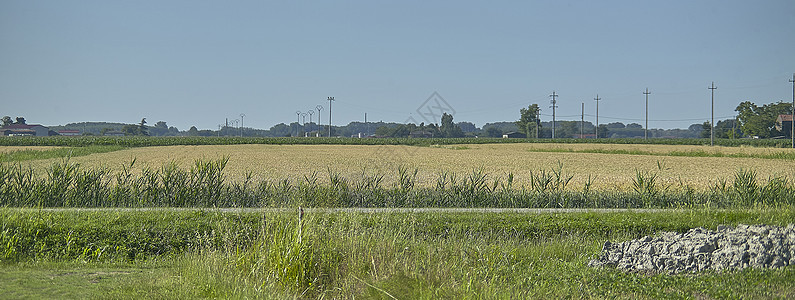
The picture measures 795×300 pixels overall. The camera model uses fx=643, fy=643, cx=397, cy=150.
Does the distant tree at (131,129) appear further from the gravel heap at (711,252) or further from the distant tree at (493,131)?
the gravel heap at (711,252)

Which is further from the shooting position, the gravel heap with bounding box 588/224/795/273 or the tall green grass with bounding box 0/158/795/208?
the tall green grass with bounding box 0/158/795/208

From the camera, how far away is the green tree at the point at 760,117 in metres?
106

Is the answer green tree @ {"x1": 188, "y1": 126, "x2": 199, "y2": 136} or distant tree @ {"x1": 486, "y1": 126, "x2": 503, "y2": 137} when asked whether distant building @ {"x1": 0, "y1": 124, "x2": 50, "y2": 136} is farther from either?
distant tree @ {"x1": 486, "y1": 126, "x2": 503, "y2": 137}

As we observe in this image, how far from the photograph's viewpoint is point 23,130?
419ft

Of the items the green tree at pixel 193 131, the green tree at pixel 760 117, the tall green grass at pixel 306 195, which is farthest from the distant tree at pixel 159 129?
the tall green grass at pixel 306 195

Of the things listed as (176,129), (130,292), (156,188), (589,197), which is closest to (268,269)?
(130,292)

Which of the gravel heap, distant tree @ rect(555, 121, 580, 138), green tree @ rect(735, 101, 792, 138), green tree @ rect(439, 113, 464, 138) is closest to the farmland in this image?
the gravel heap

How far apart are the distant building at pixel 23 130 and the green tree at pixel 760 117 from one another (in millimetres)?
127597

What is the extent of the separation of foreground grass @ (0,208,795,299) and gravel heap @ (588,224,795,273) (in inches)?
15.4

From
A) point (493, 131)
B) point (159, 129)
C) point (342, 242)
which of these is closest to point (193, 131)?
point (159, 129)

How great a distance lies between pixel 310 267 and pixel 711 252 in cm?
571

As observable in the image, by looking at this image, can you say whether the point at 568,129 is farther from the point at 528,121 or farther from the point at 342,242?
the point at 342,242

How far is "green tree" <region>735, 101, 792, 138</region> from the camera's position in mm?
106125

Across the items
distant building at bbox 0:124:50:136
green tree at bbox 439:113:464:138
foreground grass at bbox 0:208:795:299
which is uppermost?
distant building at bbox 0:124:50:136
